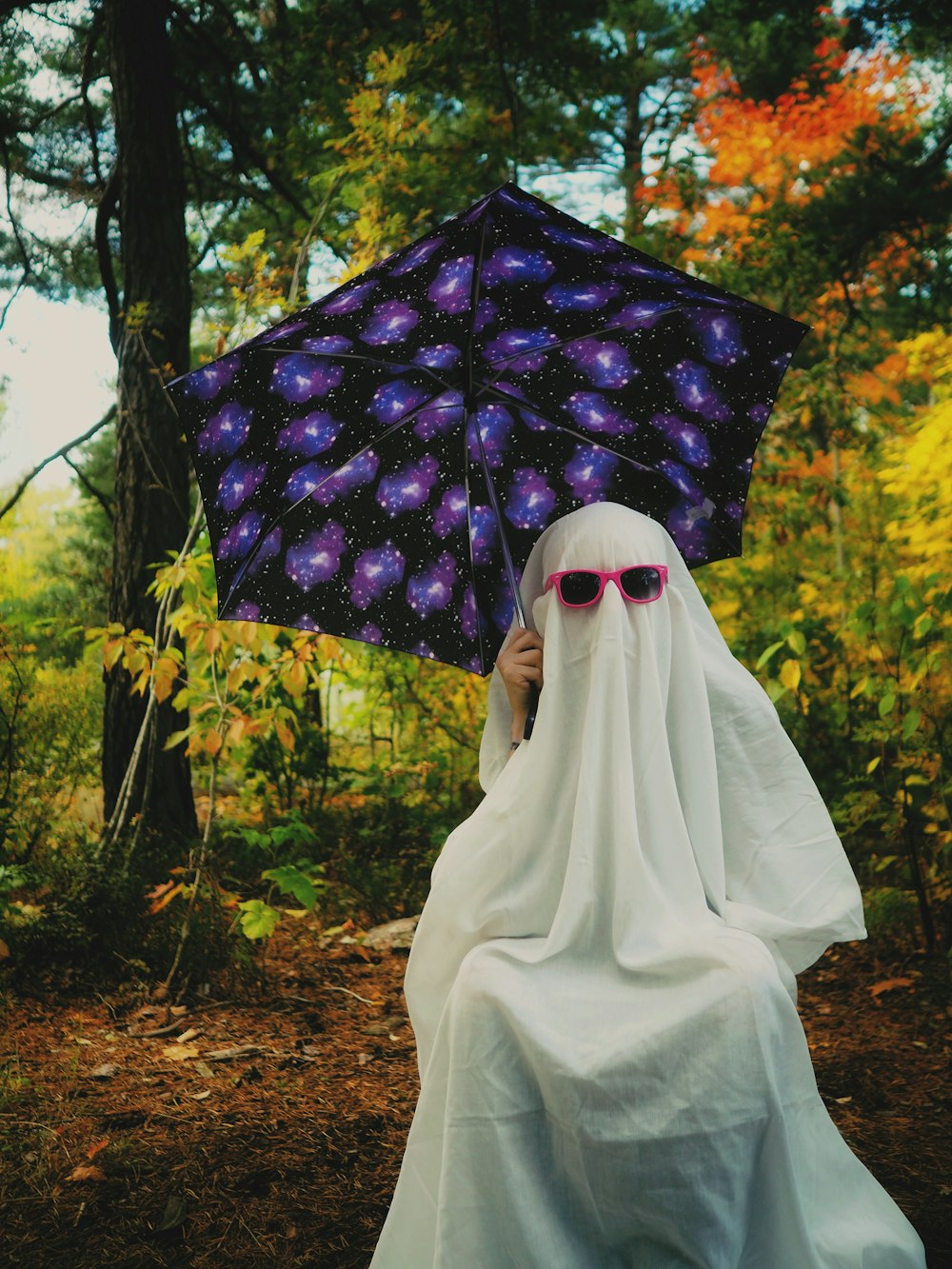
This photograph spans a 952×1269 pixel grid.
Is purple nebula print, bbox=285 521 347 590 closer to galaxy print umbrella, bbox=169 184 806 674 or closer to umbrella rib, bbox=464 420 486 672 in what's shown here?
galaxy print umbrella, bbox=169 184 806 674

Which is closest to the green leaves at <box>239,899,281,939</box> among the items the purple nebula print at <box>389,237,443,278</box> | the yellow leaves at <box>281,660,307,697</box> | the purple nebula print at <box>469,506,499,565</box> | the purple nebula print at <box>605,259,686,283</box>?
the yellow leaves at <box>281,660,307,697</box>

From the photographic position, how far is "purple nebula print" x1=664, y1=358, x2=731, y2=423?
272 cm

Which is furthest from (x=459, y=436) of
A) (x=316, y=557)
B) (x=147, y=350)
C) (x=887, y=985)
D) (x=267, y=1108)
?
(x=887, y=985)

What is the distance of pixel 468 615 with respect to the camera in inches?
114

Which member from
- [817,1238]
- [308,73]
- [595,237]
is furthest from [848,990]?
[308,73]

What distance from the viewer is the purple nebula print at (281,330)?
2.50 meters

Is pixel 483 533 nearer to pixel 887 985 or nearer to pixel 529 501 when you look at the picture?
pixel 529 501

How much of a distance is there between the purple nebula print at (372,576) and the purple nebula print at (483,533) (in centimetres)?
24

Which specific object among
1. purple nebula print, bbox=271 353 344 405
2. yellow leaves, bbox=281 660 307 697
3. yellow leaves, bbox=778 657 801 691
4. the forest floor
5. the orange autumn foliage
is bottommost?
the forest floor

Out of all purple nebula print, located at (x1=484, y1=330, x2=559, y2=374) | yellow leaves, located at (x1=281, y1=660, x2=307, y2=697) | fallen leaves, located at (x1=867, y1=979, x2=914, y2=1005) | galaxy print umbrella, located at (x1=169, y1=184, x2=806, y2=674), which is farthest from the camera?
fallen leaves, located at (x1=867, y1=979, x2=914, y2=1005)

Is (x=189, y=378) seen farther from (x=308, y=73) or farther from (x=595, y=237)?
(x=308, y=73)

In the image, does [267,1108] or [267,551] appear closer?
[267,551]

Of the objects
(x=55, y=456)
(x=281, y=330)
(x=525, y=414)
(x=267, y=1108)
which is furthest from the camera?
(x=55, y=456)

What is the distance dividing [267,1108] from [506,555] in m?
2.16
